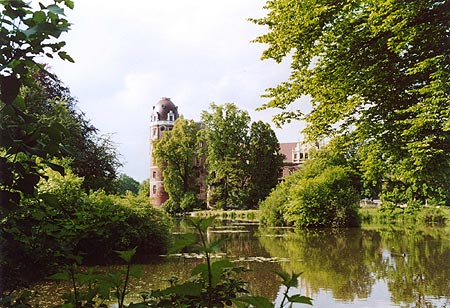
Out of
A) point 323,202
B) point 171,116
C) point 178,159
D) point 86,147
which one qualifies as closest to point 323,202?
point 323,202

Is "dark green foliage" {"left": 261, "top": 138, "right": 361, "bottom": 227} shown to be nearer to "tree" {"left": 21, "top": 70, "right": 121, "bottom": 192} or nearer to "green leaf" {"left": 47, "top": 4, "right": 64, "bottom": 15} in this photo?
"tree" {"left": 21, "top": 70, "right": 121, "bottom": 192}

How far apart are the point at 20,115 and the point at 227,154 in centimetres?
4269

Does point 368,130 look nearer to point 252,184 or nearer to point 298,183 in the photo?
point 298,183

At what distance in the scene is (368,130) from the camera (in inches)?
314

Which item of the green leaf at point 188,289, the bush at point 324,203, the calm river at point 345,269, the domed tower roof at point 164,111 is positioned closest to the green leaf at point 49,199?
the green leaf at point 188,289

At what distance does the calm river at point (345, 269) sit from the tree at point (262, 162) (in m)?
25.9

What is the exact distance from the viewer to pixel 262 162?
43906 millimetres

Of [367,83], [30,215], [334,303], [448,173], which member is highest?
[367,83]

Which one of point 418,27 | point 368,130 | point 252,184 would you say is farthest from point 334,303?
point 252,184

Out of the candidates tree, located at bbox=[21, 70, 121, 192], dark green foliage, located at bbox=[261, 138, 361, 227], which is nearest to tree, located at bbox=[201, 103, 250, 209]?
dark green foliage, located at bbox=[261, 138, 361, 227]

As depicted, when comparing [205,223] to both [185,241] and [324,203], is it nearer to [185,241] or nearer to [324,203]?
[185,241]

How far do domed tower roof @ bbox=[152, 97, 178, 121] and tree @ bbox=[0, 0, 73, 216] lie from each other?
57.3m

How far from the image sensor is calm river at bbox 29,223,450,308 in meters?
7.57

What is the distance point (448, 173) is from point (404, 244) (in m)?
9.31
